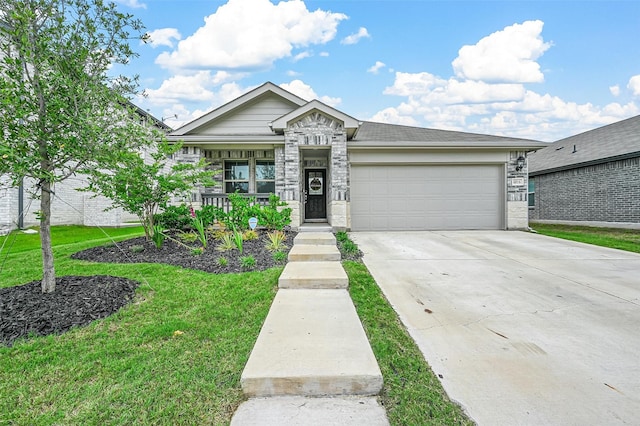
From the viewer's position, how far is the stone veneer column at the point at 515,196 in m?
10.5

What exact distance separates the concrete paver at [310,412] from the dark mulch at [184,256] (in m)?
3.27

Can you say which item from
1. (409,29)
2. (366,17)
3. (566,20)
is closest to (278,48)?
(366,17)

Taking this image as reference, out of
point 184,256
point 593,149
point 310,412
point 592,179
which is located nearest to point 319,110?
point 184,256

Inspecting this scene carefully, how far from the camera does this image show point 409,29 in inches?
536

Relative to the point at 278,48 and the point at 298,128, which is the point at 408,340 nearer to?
the point at 298,128

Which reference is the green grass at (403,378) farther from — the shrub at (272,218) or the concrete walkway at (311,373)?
the shrub at (272,218)

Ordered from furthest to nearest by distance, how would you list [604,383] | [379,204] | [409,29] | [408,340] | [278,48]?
[278,48]
[409,29]
[379,204]
[408,340]
[604,383]

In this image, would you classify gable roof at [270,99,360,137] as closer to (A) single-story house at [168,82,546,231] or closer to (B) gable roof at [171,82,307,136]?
(A) single-story house at [168,82,546,231]

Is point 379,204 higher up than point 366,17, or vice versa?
point 366,17

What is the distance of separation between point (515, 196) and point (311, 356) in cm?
1082

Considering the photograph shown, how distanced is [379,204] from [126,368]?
30.1ft

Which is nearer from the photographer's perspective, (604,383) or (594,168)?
(604,383)

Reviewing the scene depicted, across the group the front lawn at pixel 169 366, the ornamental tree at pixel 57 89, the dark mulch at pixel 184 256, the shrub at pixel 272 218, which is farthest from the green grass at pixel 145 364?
the shrub at pixel 272 218

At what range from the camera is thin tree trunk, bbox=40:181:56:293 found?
11.0ft
